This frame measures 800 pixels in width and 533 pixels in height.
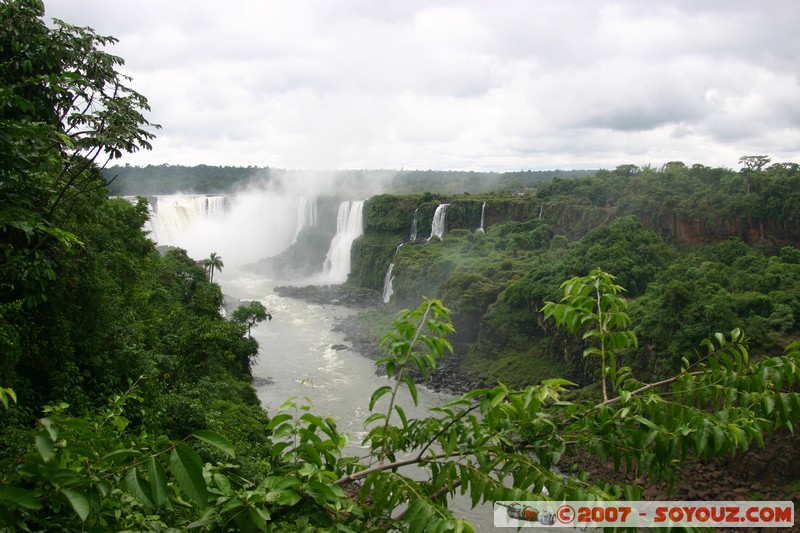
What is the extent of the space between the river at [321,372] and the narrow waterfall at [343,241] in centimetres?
1126

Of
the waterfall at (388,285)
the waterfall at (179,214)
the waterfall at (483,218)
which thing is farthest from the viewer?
the waterfall at (179,214)

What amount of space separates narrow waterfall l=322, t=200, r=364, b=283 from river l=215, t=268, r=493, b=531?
11264 millimetres

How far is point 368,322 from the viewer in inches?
1597

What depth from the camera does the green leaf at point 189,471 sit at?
1563 mm

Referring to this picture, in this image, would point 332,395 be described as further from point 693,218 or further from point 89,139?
point 693,218

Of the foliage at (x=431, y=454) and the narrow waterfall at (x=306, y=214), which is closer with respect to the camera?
the foliage at (x=431, y=454)

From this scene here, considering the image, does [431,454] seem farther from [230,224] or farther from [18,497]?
[230,224]

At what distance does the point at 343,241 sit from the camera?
59.7 meters

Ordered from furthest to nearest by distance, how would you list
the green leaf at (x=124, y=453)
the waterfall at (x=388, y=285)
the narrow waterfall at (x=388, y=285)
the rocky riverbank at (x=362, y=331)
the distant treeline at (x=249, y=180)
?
the distant treeline at (x=249, y=180), the waterfall at (x=388, y=285), the narrow waterfall at (x=388, y=285), the rocky riverbank at (x=362, y=331), the green leaf at (x=124, y=453)

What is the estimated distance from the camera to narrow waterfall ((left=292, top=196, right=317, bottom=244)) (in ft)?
226

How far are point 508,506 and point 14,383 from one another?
8.36 m

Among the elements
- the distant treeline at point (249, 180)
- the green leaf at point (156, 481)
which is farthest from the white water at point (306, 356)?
the distant treeline at point (249, 180)

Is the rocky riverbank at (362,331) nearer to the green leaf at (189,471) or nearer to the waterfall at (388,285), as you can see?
the waterfall at (388,285)

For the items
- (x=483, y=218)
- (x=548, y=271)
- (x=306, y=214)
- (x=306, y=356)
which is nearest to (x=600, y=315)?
(x=548, y=271)
